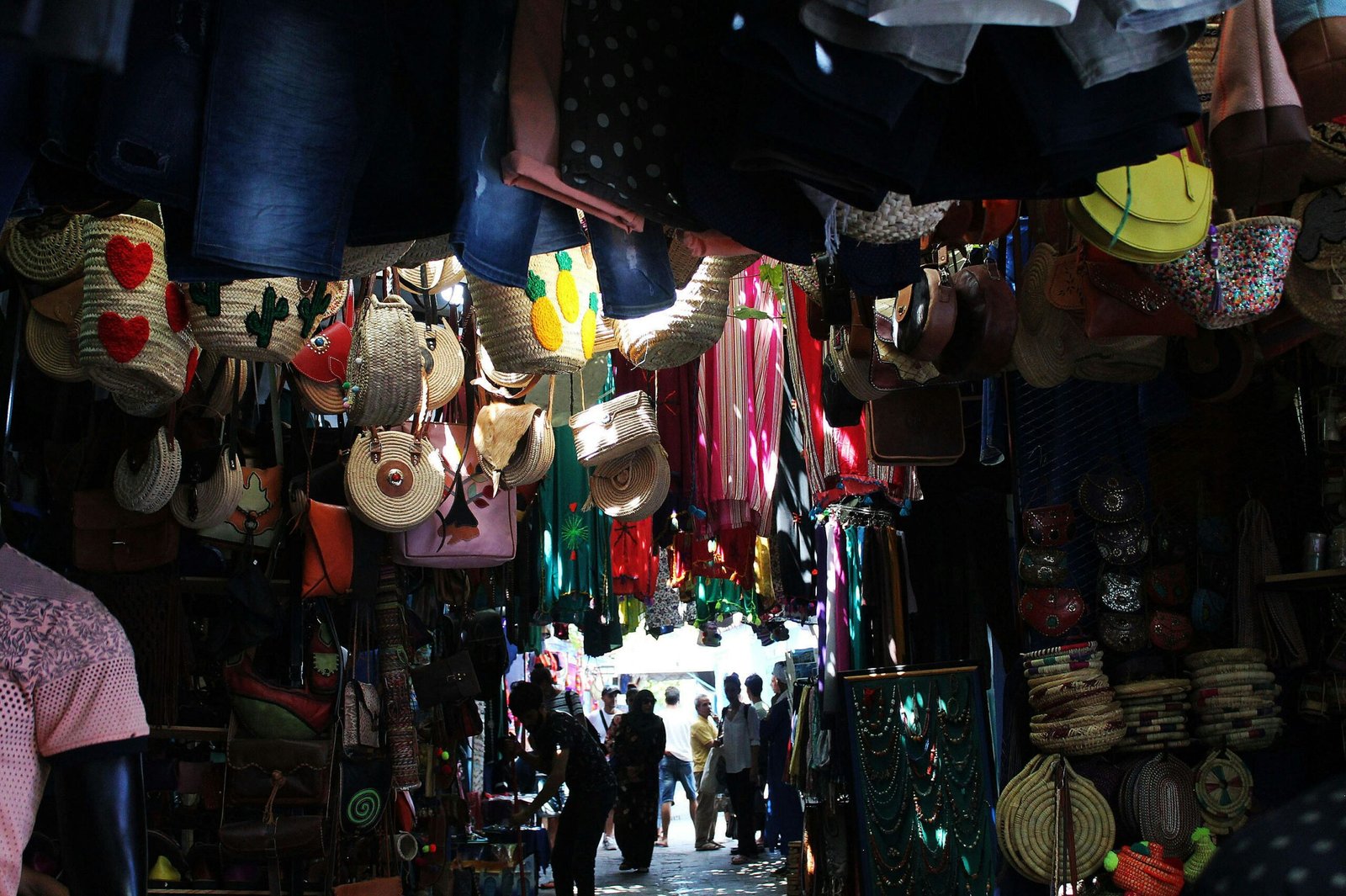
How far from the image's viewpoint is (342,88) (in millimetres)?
2186

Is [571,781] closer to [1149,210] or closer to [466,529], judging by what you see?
[466,529]

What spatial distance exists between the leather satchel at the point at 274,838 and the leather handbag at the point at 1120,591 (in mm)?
3378

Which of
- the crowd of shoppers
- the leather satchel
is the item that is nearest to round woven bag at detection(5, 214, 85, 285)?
the leather satchel

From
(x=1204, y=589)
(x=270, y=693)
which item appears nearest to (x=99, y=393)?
(x=270, y=693)

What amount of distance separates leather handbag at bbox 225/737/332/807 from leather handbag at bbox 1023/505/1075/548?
3.17m

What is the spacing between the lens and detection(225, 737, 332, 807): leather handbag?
5.24 m

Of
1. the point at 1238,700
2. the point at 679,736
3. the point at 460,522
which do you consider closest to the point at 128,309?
the point at 460,522

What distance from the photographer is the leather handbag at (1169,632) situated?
4.41m

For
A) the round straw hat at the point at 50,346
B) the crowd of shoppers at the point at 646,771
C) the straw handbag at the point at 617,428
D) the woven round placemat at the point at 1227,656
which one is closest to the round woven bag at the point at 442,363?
the straw handbag at the point at 617,428

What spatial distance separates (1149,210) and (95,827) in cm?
253

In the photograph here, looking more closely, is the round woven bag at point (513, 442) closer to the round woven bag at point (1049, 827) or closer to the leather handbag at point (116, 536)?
the leather handbag at point (116, 536)

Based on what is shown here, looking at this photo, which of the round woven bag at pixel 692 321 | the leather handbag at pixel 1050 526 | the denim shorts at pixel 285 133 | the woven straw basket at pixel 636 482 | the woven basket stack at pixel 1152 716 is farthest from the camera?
the woven straw basket at pixel 636 482

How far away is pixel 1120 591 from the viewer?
444cm

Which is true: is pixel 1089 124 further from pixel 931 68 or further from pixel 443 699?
pixel 443 699
